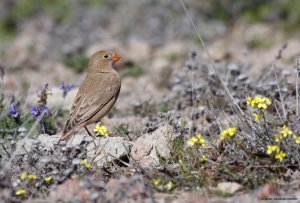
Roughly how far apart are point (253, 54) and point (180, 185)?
17.9 feet

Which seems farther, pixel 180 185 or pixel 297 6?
pixel 297 6

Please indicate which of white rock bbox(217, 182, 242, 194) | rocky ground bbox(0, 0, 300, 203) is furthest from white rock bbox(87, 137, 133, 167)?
white rock bbox(217, 182, 242, 194)

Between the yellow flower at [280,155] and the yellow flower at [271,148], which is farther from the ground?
the yellow flower at [271,148]

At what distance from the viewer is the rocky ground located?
13.4 ft

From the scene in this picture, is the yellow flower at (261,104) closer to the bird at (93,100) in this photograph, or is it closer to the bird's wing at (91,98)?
the bird at (93,100)

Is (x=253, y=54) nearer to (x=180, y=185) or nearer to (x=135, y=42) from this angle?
(x=135, y=42)

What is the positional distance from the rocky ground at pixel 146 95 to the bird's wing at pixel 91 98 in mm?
228

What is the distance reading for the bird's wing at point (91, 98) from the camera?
5.81 m

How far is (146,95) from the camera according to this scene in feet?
24.0

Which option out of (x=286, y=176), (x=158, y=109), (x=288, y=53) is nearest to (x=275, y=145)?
(x=286, y=176)

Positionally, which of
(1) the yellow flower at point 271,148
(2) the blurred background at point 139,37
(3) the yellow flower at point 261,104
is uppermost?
(3) the yellow flower at point 261,104

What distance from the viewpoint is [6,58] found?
10484 mm

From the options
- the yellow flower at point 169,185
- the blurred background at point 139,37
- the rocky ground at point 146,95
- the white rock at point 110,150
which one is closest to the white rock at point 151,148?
the rocky ground at point 146,95

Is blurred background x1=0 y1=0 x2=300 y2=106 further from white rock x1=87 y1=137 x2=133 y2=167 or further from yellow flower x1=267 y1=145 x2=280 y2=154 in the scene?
yellow flower x1=267 y1=145 x2=280 y2=154
